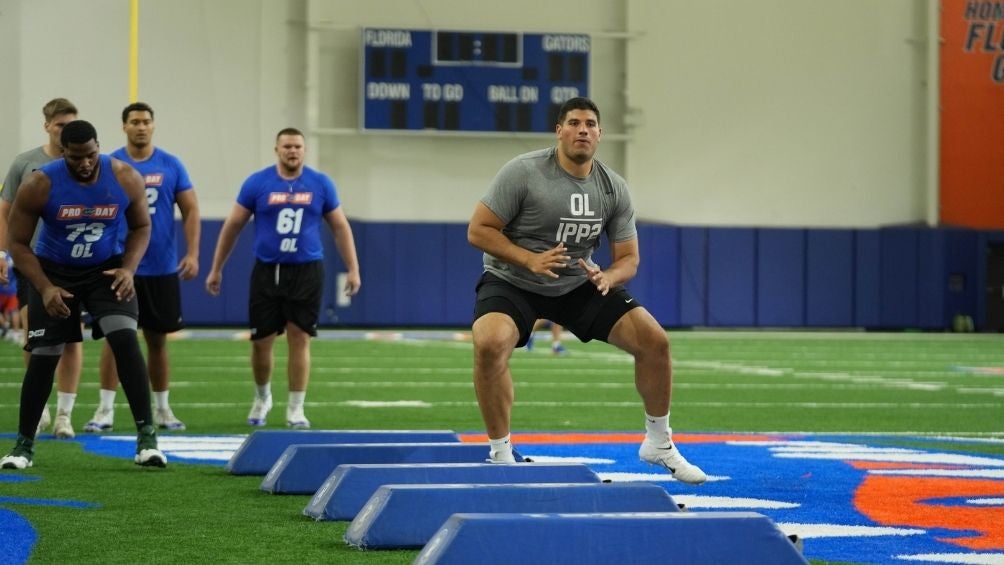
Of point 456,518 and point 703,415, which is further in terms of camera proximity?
point 703,415

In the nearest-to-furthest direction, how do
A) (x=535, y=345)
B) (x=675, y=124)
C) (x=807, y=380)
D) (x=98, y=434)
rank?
(x=98, y=434) → (x=807, y=380) → (x=535, y=345) → (x=675, y=124)

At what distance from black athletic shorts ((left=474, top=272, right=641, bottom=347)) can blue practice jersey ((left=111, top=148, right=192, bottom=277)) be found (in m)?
3.72

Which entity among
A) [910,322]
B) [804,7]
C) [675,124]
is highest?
[804,7]

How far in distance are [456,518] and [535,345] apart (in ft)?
67.6

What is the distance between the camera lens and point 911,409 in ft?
43.4

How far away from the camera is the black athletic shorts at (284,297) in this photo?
36.6 ft

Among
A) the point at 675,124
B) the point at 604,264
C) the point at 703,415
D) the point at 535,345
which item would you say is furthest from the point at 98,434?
the point at 675,124

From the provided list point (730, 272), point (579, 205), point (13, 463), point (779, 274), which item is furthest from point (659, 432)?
point (779, 274)

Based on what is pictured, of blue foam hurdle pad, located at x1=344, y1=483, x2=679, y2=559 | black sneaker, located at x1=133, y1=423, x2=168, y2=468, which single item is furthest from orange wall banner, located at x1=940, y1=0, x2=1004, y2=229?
blue foam hurdle pad, located at x1=344, y1=483, x2=679, y2=559

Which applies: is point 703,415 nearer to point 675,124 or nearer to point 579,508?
point 579,508

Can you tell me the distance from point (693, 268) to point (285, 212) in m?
21.9

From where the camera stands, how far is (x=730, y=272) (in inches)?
1287

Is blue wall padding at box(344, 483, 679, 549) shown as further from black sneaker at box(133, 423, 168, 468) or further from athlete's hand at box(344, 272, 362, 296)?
athlete's hand at box(344, 272, 362, 296)

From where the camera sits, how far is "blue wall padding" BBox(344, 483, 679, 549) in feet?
17.4
